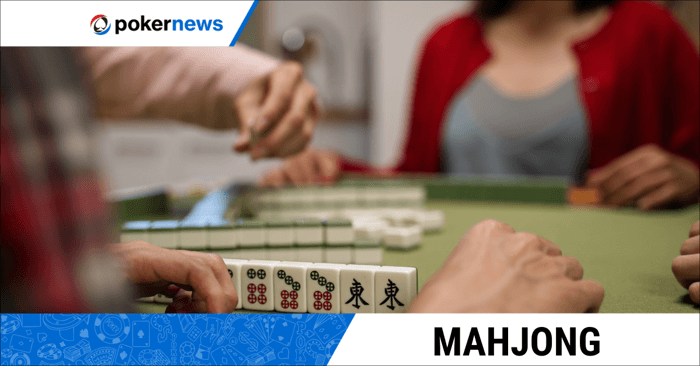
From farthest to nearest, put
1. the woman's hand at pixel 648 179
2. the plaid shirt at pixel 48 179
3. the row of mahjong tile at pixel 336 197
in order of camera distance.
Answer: the row of mahjong tile at pixel 336 197, the woman's hand at pixel 648 179, the plaid shirt at pixel 48 179

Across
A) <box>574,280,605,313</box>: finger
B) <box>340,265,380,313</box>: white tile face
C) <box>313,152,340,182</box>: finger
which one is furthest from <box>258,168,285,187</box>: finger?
<box>574,280,605,313</box>: finger

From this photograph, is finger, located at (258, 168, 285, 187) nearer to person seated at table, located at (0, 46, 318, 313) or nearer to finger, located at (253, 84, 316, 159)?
finger, located at (253, 84, 316, 159)

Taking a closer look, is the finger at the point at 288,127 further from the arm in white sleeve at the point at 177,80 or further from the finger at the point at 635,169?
the finger at the point at 635,169

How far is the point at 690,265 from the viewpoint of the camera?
0.63 metres

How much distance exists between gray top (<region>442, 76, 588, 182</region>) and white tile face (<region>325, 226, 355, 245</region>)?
1.75 m

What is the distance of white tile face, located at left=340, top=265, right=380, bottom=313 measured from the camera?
23.7 inches

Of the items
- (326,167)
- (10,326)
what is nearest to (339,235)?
(10,326)

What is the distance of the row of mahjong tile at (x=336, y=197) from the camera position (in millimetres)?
1505

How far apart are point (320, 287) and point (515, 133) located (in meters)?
1.95

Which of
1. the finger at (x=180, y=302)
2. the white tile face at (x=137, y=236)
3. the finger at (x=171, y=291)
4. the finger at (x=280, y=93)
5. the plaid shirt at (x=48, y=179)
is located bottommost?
the finger at (x=180, y=302)

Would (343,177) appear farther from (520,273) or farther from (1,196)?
(1,196)

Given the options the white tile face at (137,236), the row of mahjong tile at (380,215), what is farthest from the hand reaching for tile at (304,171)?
the white tile face at (137,236)

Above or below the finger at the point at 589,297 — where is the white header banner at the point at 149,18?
above

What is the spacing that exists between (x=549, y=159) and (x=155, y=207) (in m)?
1.85
